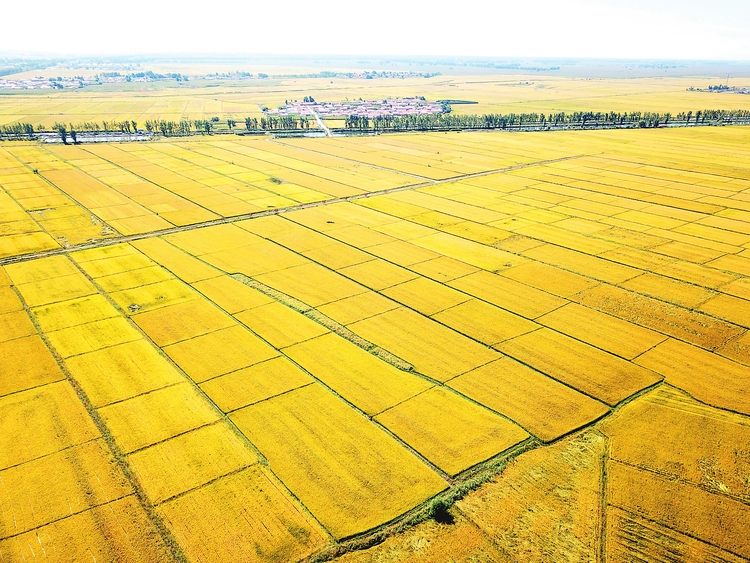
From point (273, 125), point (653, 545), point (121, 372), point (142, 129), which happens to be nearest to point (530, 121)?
point (273, 125)

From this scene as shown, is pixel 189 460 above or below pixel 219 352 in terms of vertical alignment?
below

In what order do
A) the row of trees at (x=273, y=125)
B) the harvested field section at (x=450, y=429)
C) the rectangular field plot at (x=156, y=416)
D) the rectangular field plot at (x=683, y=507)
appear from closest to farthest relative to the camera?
the rectangular field plot at (x=683, y=507) → the harvested field section at (x=450, y=429) → the rectangular field plot at (x=156, y=416) → the row of trees at (x=273, y=125)

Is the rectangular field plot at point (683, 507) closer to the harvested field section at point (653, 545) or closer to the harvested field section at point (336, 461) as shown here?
the harvested field section at point (653, 545)

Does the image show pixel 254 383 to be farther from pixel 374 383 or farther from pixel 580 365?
pixel 580 365

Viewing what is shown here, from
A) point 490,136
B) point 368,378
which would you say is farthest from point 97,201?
point 490,136

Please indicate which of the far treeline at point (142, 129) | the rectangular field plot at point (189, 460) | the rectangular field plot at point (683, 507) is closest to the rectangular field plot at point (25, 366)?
the rectangular field plot at point (189, 460)

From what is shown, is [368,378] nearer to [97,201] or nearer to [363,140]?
A: [97,201]
